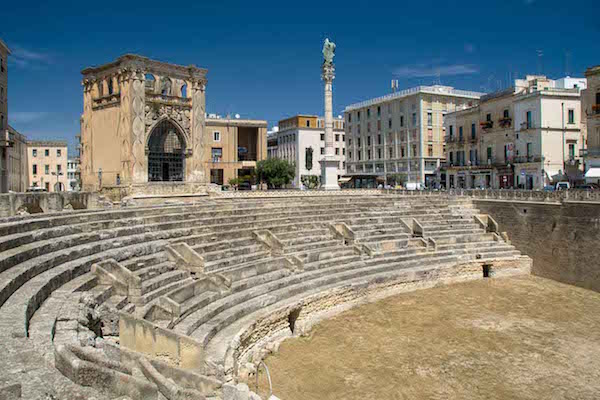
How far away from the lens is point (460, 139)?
48719 mm

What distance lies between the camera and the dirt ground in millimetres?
12375

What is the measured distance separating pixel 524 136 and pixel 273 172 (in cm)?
2579

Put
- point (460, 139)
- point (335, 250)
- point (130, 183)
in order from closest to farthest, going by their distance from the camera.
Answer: point (335, 250)
point (130, 183)
point (460, 139)

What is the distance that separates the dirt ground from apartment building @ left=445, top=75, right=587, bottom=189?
833 inches

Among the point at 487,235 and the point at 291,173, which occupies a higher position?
the point at 291,173

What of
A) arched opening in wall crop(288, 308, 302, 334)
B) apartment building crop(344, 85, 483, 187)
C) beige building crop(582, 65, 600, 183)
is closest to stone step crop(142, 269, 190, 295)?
arched opening in wall crop(288, 308, 302, 334)

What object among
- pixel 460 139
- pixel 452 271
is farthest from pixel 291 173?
pixel 452 271

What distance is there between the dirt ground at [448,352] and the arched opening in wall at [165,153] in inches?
895

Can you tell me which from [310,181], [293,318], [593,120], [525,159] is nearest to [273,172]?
[310,181]

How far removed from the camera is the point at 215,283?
1521 cm

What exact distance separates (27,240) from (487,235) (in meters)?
22.8

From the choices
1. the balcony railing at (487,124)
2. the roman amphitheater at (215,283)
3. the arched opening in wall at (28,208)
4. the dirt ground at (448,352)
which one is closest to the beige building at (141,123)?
the roman amphitheater at (215,283)

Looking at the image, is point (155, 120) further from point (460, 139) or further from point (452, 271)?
point (460, 139)

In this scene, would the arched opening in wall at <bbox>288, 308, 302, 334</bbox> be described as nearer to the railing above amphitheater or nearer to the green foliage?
the railing above amphitheater
